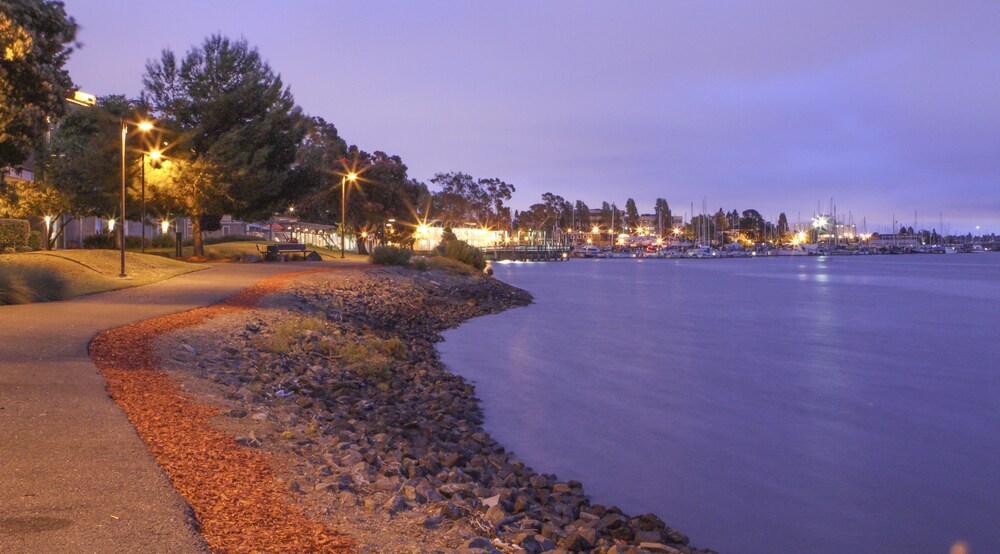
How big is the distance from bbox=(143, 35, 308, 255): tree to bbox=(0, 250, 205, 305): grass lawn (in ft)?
15.6

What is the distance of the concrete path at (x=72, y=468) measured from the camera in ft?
17.0

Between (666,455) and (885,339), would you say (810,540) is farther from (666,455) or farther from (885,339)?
(885,339)

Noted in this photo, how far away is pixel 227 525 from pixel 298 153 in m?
38.0

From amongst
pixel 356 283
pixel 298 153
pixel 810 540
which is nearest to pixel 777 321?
pixel 356 283

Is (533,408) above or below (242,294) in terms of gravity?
below

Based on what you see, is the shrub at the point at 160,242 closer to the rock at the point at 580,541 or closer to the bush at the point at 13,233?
the bush at the point at 13,233

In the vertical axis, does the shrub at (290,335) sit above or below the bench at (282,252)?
below

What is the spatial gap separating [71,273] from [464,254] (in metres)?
36.6

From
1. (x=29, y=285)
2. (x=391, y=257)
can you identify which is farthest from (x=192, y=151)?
(x=29, y=285)

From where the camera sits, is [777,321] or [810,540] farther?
[777,321]

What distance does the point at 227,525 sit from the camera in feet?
18.4

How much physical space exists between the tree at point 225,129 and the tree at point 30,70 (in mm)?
15387

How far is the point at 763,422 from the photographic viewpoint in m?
15.9

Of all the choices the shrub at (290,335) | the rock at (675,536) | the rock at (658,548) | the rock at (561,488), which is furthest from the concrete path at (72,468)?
the rock at (675,536)
